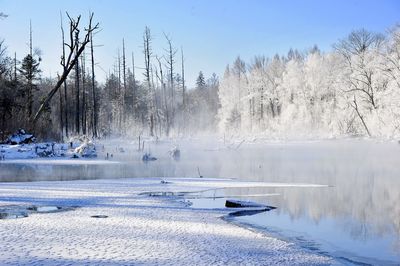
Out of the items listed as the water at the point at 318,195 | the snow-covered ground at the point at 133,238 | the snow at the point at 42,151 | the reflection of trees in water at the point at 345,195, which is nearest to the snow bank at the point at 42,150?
the snow at the point at 42,151

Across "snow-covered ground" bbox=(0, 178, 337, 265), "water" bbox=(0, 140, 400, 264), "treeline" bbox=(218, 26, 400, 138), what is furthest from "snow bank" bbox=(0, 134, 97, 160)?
"treeline" bbox=(218, 26, 400, 138)

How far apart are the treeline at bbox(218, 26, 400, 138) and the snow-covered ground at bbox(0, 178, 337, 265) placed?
3555 cm

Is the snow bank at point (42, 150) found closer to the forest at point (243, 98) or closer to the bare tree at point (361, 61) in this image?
the forest at point (243, 98)

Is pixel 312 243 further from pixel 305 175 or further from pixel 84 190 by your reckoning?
pixel 305 175

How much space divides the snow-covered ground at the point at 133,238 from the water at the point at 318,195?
3.31 ft

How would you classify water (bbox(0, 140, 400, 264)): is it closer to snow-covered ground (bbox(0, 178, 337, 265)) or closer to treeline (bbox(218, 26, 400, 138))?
snow-covered ground (bbox(0, 178, 337, 265))

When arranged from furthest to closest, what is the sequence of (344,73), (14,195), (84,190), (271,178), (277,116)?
(277,116)
(344,73)
(271,178)
(84,190)
(14,195)

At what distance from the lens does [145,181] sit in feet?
52.1

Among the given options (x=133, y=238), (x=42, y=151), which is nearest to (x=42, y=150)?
(x=42, y=151)

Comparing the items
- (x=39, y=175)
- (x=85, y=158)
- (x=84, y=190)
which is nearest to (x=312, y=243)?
(x=84, y=190)

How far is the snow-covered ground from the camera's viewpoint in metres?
6.63

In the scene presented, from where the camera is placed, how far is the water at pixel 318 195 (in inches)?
339

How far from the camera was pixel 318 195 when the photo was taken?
44.8ft

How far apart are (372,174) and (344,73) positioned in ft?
122
